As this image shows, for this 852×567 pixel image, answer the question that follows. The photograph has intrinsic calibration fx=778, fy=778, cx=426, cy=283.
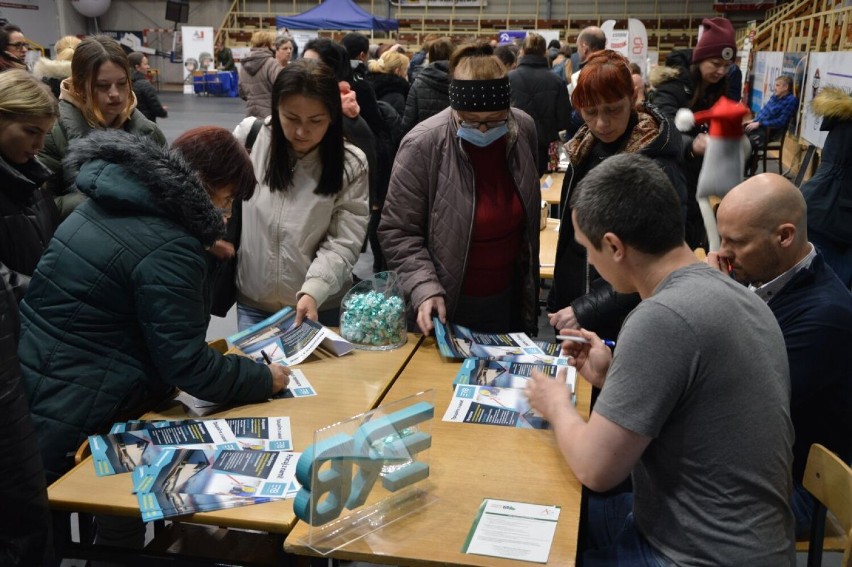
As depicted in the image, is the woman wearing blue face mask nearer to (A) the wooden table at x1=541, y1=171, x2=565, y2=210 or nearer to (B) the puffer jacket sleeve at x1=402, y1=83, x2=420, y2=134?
(A) the wooden table at x1=541, y1=171, x2=565, y2=210

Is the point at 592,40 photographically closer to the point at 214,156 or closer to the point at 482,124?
the point at 482,124

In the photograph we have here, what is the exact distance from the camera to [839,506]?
175 centimetres

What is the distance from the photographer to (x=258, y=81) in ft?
19.9

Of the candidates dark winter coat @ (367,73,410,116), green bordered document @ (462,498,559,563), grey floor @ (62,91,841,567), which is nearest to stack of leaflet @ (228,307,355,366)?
grey floor @ (62,91,841,567)

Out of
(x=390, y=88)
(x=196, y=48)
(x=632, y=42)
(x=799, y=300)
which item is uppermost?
(x=196, y=48)

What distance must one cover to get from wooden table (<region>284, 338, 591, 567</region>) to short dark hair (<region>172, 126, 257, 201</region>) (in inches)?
29.8

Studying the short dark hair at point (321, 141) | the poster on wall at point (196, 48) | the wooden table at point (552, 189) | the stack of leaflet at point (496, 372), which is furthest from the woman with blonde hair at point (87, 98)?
the poster on wall at point (196, 48)

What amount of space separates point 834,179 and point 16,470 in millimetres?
4168

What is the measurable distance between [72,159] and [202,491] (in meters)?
0.89

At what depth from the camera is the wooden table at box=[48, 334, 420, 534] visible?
5.43ft

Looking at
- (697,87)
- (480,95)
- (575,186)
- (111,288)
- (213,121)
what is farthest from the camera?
(213,121)

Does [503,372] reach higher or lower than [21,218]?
lower

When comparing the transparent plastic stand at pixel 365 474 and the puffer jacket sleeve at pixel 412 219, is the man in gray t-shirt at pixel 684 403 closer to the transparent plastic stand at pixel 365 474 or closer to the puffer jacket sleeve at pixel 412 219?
the transparent plastic stand at pixel 365 474

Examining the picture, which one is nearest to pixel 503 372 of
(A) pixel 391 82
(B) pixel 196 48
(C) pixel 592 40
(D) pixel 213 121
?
(A) pixel 391 82
